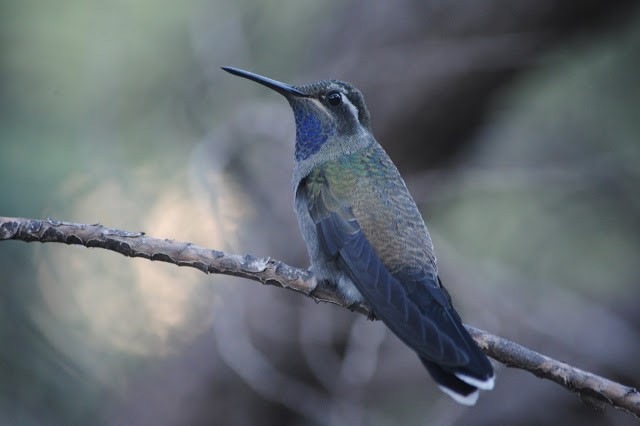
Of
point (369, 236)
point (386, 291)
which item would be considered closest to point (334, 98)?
point (369, 236)

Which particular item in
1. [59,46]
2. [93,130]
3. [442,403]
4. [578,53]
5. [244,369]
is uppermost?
[59,46]

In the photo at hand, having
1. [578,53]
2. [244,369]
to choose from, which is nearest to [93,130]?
[244,369]

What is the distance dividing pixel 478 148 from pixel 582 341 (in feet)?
5.54

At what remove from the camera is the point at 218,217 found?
4469mm

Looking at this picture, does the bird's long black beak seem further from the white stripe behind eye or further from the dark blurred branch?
the dark blurred branch

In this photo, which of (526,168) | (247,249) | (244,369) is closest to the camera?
(244,369)

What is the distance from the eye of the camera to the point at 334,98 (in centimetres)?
353

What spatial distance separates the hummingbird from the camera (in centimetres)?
242

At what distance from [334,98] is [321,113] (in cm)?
10

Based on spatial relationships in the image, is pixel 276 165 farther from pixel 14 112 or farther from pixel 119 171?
pixel 14 112

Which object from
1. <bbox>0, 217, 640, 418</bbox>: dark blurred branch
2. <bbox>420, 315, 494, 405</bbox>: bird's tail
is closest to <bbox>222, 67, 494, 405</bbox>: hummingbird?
<bbox>420, 315, 494, 405</bbox>: bird's tail

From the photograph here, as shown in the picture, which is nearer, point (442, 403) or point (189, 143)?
point (442, 403)

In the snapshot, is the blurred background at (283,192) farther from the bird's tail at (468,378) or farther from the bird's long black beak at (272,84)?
the bird's tail at (468,378)

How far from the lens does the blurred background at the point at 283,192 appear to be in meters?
4.38
